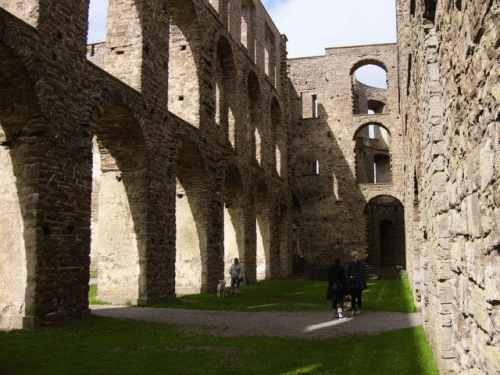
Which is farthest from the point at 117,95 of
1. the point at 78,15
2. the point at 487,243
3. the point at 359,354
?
the point at 487,243

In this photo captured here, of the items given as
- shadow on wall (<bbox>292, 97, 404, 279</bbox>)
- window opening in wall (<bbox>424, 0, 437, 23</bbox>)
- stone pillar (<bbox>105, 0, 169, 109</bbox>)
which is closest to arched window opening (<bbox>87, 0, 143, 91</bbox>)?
stone pillar (<bbox>105, 0, 169, 109</bbox>)

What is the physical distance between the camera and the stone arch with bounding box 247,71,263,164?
23.7 metres

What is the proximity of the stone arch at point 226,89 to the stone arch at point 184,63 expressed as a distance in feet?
9.85

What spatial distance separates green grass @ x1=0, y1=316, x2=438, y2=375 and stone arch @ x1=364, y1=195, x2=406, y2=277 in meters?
24.0

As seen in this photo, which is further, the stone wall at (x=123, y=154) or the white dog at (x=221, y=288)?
the white dog at (x=221, y=288)

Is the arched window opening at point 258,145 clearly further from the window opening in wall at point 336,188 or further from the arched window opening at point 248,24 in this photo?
the window opening in wall at point 336,188

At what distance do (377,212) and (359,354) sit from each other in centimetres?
2647

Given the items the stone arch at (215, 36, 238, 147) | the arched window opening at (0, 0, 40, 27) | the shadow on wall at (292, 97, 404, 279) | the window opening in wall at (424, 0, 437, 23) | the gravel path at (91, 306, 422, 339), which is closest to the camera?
the window opening in wall at (424, 0, 437, 23)

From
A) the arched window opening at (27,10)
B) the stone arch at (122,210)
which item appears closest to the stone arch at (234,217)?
the stone arch at (122,210)

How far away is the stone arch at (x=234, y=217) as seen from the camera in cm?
2002

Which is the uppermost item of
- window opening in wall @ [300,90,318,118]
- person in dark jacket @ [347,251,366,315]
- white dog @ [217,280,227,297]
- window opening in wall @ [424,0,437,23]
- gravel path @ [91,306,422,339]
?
window opening in wall @ [300,90,318,118]

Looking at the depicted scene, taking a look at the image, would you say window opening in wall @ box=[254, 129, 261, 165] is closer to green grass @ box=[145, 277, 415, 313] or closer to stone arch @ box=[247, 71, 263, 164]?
stone arch @ box=[247, 71, 263, 164]

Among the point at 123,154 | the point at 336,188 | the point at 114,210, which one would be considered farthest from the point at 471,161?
the point at 336,188

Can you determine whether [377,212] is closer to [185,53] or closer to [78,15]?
[185,53]
